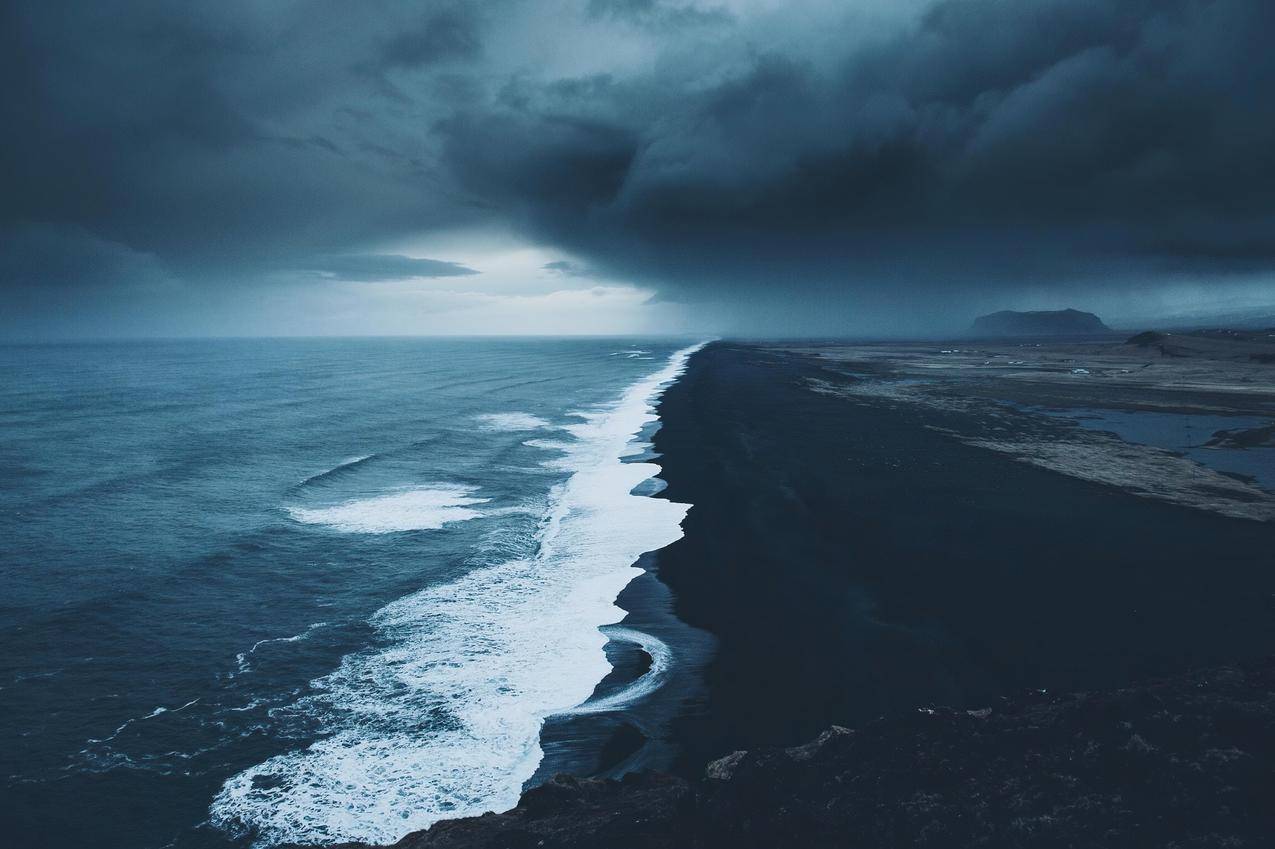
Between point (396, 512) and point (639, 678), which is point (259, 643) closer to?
point (639, 678)

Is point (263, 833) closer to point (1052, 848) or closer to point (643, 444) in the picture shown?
point (1052, 848)


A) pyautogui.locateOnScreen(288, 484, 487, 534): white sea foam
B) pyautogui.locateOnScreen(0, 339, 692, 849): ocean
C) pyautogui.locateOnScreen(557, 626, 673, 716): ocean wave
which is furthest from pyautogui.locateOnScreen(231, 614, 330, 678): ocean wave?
pyautogui.locateOnScreen(288, 484, 487, 534): white sea foam

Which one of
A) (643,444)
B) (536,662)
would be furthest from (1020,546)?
(643,444)

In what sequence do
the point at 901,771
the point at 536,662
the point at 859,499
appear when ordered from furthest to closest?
the point at 859,499, the point at 536,662, the point at 901,771

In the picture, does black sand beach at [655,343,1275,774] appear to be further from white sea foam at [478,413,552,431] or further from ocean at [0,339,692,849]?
white sea foam at [478,413,552,431]

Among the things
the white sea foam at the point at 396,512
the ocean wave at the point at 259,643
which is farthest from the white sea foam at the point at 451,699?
the white sea foam at the point at 396,512

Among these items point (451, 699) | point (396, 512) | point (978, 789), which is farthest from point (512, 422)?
point (978, 789)

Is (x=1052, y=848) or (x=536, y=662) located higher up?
(x=1052, y=848)
